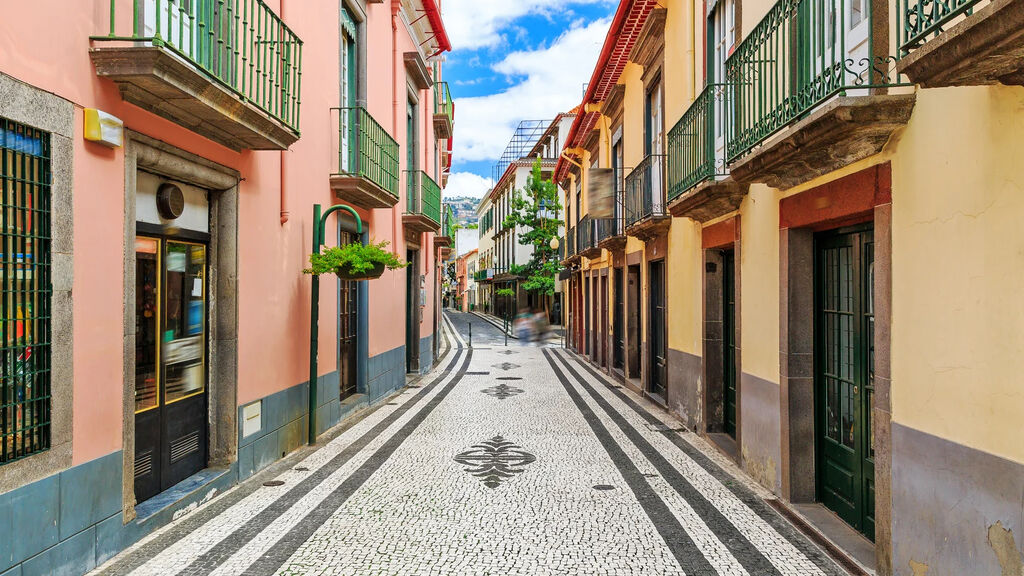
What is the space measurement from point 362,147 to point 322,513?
5095 millimetres

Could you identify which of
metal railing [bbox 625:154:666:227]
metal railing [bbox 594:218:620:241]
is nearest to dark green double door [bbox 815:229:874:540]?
metal railing [bbox 625:154:666:227]

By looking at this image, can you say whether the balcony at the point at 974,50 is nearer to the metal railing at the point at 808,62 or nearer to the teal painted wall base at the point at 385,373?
the metal railing at the point at 808,62

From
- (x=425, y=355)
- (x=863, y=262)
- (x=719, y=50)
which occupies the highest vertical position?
(x=719, y=50)

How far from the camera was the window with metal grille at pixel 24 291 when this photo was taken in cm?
292

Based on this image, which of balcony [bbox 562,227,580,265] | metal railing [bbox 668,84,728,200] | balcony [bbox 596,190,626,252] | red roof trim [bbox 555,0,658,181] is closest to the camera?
metal railing [bbox 668,84,728,200]

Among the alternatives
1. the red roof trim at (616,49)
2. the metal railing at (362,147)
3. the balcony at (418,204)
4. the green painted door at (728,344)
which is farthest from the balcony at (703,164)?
the balcony at (418,204)

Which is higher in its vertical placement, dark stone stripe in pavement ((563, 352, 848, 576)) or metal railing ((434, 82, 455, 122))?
metal railing ((434, 82, 455, 122))

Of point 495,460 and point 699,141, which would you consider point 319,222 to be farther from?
point 699,141

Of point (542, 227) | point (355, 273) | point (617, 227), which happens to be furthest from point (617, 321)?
point (542, 227)

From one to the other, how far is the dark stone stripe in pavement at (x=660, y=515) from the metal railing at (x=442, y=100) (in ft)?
36.6

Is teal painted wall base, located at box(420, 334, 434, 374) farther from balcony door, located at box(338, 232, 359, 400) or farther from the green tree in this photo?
the green tree

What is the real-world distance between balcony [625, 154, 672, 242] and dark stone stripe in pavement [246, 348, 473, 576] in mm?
4543

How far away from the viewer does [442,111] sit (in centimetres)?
1644

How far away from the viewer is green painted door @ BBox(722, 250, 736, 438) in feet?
22.9
